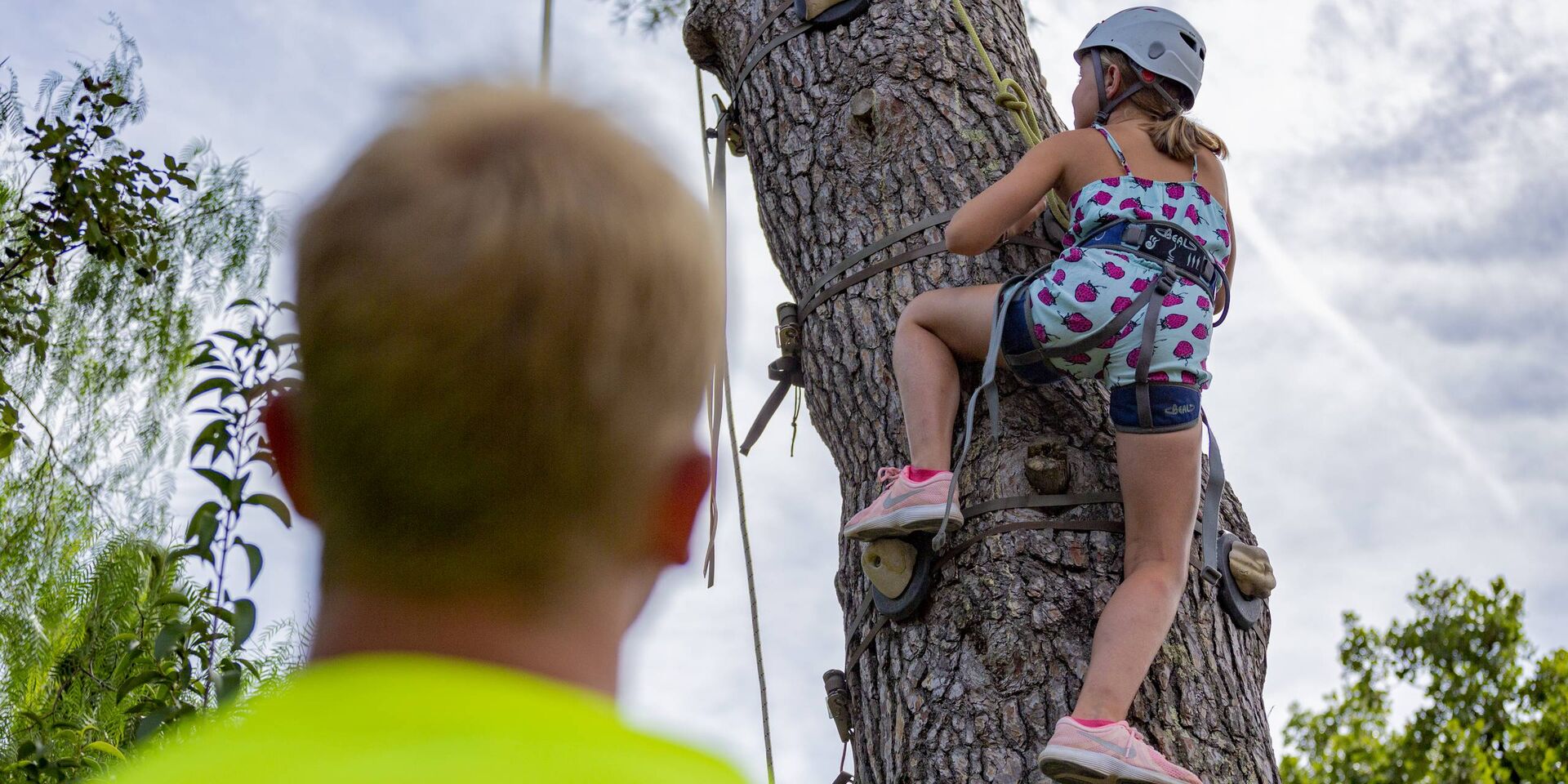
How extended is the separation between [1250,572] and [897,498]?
2.04 feet

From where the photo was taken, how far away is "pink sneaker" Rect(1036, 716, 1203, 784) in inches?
67.0

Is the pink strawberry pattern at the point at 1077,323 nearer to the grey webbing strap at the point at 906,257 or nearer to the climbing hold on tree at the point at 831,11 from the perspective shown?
the grey webbing strap at the point at 906,257

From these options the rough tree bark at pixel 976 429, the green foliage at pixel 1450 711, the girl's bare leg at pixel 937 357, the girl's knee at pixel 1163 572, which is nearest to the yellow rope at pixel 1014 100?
the rough tree bark at pixel 976 429

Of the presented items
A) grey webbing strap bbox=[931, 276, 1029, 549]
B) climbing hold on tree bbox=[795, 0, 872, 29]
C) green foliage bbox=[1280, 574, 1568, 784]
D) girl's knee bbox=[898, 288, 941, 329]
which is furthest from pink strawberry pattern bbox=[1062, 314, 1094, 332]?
green foliage bbox=[1280, 574, 1568, 784]

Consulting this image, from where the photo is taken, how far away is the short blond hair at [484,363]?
64 cm

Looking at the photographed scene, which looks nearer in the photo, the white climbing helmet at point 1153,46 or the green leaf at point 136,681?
the white climbing helmet at point 1153,46

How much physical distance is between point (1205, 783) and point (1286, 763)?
39.7 feet

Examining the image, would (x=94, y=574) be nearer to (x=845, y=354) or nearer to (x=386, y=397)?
(x=845, y=354)

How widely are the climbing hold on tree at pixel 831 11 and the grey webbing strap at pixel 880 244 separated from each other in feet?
1.85

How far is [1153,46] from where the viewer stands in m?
2.33

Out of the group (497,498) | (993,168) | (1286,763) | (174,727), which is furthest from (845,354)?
(1286,763)

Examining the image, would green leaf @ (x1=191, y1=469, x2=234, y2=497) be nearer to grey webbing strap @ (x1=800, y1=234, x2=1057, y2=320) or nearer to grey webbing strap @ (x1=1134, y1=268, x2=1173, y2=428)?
grey webbing strap @ (x1=800, y1=234, x2=1057, y2=320)

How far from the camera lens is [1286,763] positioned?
12.6 m

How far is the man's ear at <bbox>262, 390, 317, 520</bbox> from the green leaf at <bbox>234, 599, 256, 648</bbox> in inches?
71.1
